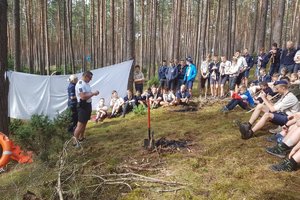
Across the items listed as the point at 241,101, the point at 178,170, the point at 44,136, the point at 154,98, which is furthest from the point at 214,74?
the point at 44,136

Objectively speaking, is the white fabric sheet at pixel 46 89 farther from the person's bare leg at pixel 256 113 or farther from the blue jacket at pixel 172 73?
the person's bare leg at pixel 256 113

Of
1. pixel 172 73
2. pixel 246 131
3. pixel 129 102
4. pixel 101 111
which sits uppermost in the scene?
pixel 172 73

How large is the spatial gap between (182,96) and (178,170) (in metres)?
6.37

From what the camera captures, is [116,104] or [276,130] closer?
[276,130]

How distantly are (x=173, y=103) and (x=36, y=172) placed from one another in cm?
697

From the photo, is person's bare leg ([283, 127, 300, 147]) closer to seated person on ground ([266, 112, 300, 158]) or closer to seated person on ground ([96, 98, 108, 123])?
seated person on ground ([266, 112, 300, 158])

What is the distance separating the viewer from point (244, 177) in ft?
15.5

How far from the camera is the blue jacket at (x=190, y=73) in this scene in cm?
1175

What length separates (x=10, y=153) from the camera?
263 inches

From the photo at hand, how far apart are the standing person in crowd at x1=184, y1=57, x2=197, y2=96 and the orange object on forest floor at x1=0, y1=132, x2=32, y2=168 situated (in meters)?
6.71

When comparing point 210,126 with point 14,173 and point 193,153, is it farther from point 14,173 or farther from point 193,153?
point 14,173

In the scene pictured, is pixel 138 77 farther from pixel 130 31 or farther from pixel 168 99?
pixel 130 31

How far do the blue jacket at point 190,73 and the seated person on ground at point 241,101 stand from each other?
2.50 m

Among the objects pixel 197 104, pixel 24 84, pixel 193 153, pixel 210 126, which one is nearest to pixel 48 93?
pixel 24 84
